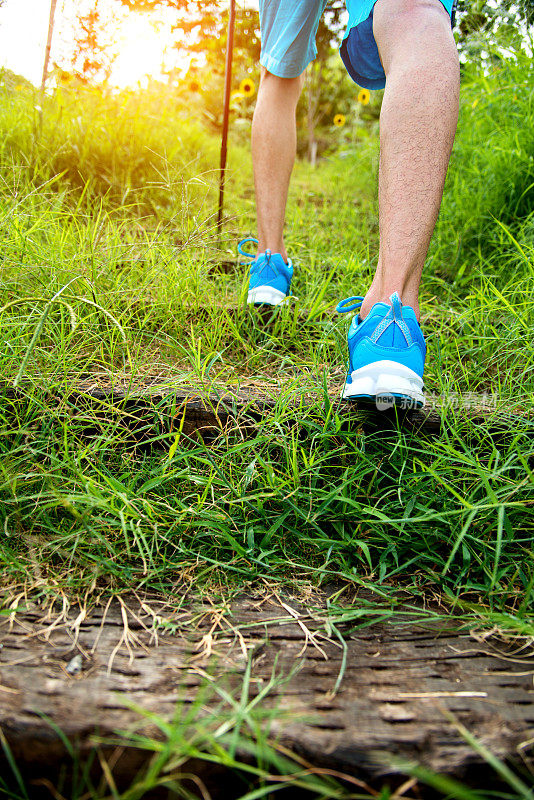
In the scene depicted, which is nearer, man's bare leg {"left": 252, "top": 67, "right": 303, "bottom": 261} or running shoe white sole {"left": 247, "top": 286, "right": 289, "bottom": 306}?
running shoe white sole {"left": 247, "top": 286, "right": 289, "bottom": 306}

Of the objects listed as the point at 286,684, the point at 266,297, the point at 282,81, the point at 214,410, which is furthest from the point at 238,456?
the point at 282,81

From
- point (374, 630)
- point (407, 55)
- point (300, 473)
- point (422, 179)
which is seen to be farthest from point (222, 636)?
point (407, 55)

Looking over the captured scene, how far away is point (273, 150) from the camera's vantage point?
166 centimetres

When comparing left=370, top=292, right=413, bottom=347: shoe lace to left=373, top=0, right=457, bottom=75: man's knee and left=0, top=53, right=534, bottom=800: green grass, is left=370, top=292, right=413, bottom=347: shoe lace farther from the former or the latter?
left=373, top=0, right=457, bottom=75: man's knee

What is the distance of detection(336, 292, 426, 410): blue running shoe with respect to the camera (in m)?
1.04

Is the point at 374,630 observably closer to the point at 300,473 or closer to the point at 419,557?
the point at 419,557

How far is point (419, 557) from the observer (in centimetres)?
93

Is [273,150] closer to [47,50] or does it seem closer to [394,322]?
[394,322]

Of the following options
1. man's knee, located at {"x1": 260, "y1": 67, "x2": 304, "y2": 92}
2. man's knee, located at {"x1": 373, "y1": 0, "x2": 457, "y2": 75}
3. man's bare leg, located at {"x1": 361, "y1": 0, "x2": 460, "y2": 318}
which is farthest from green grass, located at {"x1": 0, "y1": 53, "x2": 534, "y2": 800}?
man's knee, located at {"x1": 373, "y1": 0, "x2": 457, "y2": 75}

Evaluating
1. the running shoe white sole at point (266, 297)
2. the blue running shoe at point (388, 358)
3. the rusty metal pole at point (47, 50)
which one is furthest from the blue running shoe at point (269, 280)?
the rusty metal pole at point (47, 50)

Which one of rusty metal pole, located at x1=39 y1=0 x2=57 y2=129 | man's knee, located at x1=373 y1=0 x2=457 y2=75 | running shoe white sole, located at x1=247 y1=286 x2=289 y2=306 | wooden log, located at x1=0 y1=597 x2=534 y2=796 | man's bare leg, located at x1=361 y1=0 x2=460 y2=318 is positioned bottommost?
wooden log, located at x1=0 y1=597 x2=534 y2=796

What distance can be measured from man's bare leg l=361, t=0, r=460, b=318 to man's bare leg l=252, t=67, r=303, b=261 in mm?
570

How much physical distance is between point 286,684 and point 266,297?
1101 millimetres

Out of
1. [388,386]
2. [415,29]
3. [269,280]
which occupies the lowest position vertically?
[388,386]
